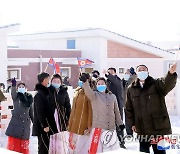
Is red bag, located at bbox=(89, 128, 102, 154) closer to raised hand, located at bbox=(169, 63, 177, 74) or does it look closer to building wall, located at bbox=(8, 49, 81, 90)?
raised hand, located at bbox=(169, 63, 177, 74)

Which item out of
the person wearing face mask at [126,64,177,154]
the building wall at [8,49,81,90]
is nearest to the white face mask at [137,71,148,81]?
the person wearing face mask at [126,64,177,154]

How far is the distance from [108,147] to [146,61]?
60.5 ft

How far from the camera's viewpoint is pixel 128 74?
8773mm

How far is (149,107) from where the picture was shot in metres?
5.05

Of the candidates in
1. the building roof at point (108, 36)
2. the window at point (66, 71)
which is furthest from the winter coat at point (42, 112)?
the window at point (66, 71)

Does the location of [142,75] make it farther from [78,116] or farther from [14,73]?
[14,73]

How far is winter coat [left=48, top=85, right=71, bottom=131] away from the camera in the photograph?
6.08m

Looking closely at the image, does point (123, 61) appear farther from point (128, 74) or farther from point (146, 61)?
point (128, 74)

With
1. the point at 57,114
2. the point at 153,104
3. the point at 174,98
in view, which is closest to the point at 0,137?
the point at 57,114

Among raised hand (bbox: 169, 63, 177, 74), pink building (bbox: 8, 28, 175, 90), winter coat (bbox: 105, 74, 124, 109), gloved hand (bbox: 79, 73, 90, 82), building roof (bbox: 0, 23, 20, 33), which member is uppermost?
building roof (bbox: 0, 23, 20, 33)

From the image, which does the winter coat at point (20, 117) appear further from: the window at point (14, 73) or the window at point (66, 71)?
the window at point (66, 71)

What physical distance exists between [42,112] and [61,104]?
52cm

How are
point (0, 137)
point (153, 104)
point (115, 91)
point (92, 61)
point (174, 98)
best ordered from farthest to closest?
point (92, 61) < point (174, 98) < point (0, 137) < point (115, 91) < point (153, 104)

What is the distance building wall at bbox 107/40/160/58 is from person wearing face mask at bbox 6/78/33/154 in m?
16.2
